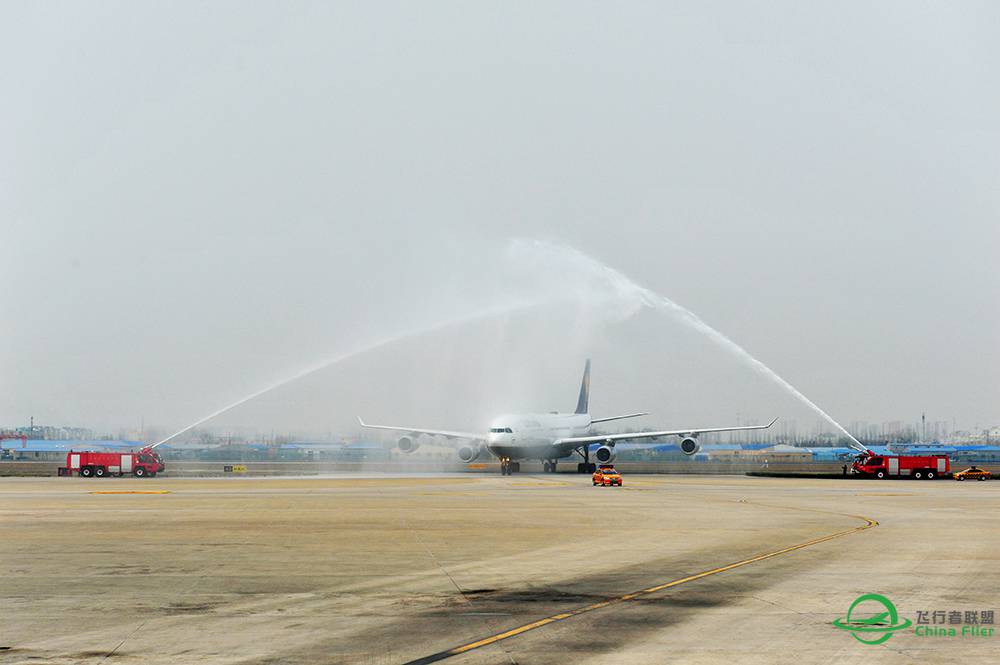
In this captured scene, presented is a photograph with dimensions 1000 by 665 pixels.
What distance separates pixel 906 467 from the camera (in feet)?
287

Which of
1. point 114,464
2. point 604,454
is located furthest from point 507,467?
point 114,464

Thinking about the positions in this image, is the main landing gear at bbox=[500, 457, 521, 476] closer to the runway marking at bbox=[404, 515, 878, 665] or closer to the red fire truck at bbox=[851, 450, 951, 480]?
the red fire truck at bbox=[851, 450, 951, 480]

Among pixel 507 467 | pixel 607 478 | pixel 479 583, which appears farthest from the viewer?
pixel 507 467

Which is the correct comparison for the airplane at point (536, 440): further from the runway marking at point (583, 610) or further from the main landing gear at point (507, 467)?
the runway marking at point (583, 610)

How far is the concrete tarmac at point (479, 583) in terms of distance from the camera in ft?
46.5

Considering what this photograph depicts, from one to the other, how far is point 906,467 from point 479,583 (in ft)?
249

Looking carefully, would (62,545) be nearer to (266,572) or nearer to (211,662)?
(266,572)

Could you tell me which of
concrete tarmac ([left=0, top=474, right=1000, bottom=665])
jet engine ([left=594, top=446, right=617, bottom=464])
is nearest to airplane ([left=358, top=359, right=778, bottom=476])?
jet engine ([left=594, top=446, right=617, bottom=464])

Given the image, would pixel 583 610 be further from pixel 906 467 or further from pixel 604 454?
pixel 906 467

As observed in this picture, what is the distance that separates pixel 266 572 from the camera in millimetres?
22469

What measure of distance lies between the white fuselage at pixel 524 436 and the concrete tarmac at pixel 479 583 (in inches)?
1777

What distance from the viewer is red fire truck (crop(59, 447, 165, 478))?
8306 centimetres

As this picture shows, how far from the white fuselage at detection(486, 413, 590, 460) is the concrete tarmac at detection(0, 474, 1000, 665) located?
4514cm

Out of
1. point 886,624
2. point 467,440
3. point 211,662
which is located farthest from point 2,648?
point 467,440
